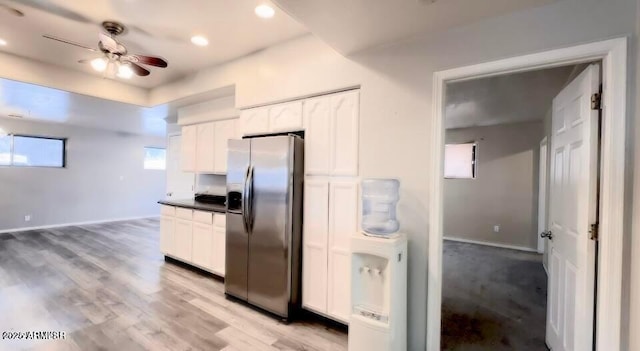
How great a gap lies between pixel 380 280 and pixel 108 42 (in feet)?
10.5

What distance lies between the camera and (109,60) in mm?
2789

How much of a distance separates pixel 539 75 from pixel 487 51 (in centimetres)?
182

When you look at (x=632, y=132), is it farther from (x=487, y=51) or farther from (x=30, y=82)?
(x=30, y=82)

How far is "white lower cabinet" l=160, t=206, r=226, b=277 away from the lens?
348cm

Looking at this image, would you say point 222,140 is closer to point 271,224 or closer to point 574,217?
point 271,224

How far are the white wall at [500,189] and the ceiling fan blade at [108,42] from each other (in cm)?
646

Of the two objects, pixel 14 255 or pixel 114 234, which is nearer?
pixel 14 255

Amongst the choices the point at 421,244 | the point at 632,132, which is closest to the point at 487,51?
the point at 632,132

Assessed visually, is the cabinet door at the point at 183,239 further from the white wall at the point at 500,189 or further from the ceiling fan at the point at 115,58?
the white wall at the point at 500,189

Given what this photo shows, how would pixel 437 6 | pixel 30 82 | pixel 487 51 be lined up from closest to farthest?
pixel 437 6 → pixel 487 51 → pixel 30 82

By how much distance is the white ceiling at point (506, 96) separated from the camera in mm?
3145

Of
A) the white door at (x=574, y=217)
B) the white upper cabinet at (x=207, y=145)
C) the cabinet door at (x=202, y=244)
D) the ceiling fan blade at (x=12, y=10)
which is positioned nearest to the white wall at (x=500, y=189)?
the white door at (x=574, y=217)

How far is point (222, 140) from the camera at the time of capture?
13.3ft

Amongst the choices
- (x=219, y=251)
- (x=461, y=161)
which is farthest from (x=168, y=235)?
(x=461, y=161)
